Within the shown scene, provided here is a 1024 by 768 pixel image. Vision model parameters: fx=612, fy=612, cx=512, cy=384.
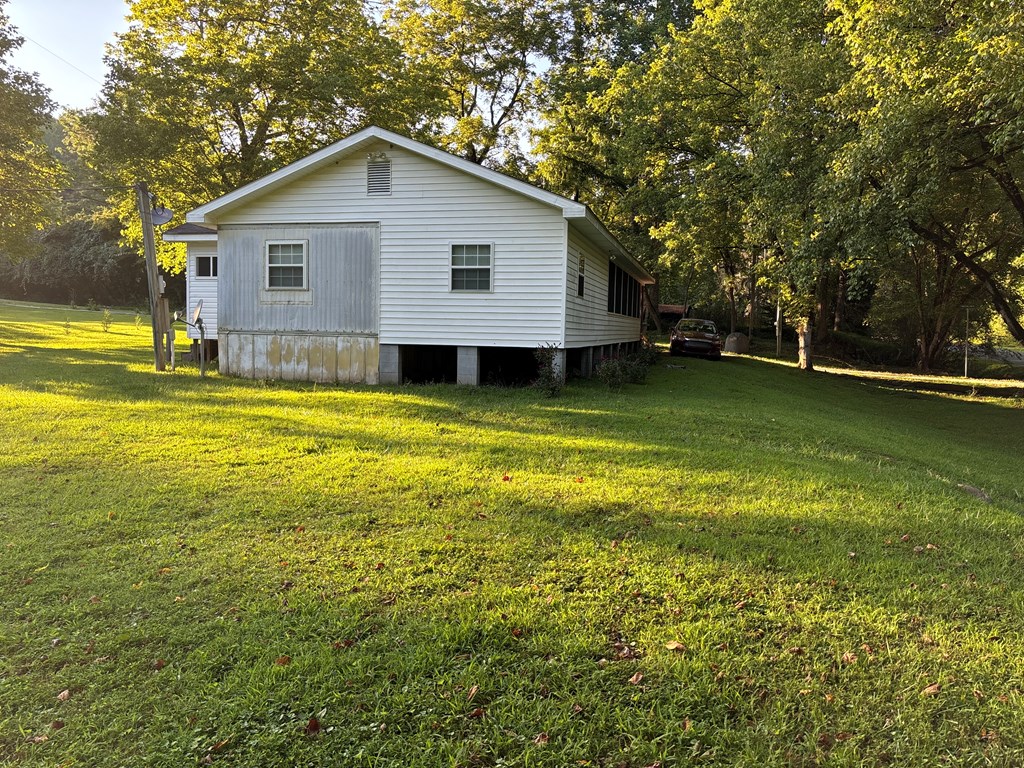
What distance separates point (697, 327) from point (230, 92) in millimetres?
18873

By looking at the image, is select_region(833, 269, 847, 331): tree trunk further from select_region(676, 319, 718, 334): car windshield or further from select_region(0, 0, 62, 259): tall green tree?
select_region(0, 0, 62, 259): tall green tree

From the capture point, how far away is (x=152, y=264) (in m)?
13.4

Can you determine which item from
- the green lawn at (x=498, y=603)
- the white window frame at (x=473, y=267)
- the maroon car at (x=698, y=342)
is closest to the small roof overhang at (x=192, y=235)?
the white window frame at (x=473, y=267)

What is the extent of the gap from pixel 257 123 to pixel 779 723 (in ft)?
76.9

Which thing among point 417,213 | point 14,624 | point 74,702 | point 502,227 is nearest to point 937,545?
point 74,702

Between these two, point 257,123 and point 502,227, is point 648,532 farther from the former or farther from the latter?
point 257,123

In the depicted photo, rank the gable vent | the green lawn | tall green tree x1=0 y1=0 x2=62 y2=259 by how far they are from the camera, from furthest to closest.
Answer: tall green tree x1=0 y1=0 x2=62 y2=259
the gable vent
the green lawn

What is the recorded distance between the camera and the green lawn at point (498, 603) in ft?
8.26

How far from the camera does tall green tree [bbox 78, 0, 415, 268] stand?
62.4 ft

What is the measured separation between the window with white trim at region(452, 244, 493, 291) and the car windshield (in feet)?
49.4

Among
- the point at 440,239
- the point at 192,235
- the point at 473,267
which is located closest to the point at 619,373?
the point at 473,267

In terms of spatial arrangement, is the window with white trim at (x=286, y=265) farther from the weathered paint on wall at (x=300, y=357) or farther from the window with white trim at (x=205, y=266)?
the window with white trim at (x=205, y=266)

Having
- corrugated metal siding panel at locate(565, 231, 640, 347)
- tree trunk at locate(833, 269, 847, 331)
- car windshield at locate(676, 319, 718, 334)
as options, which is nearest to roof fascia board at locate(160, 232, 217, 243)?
corrugated metal siding panel at locate(565, 231, 640, 347)

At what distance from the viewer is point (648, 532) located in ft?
15.0
